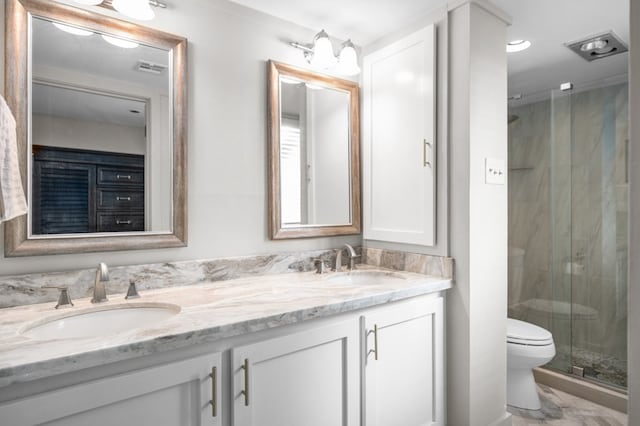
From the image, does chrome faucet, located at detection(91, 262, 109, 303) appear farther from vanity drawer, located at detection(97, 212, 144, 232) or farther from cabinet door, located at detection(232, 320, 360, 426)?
cabinet door, located at detection(232, 320, 360, 426)

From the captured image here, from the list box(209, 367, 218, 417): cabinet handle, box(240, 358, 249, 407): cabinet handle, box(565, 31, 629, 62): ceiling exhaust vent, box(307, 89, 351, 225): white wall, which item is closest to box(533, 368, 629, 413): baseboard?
box(307, 89, 351, 225): white wall

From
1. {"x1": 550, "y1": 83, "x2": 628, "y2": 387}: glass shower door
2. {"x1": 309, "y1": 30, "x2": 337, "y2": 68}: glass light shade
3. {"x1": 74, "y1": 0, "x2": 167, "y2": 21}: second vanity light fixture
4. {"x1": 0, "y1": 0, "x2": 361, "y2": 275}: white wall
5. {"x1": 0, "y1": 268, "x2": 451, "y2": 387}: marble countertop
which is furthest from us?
{"x1": 550, "y1": 83, "x2": 628, "y2": 387}: glass shower door

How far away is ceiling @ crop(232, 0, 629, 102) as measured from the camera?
1.84 metres

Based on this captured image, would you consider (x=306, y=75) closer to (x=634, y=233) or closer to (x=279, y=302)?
(x=279, y=302)

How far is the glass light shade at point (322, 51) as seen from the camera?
1.99m

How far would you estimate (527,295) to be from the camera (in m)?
3.08

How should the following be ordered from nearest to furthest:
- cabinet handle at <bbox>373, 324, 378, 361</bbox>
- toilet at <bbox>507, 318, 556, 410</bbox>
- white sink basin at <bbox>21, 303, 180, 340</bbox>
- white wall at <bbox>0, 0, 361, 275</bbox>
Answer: white sink basin at <bbox>21, 303, 180, 340</bbox>, cabinet handle at <bbox>373, 324, 378, 361</bbox>, white wall at <bbox>0, 0, 361, 275</bbox>, toilet at <bbox>507, 318, 556, 410</bbox>

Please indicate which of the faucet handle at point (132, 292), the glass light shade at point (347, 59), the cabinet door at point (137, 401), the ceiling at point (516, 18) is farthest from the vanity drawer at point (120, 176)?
the glass light shade at point (347, 59)

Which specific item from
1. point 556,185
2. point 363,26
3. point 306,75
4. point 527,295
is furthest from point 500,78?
point 527,295

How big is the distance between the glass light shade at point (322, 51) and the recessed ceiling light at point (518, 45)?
110 cm

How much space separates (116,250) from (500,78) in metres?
1.98

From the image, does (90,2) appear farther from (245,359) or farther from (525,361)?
(525,361)

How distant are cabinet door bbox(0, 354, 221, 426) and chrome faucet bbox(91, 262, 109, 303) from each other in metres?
0.49

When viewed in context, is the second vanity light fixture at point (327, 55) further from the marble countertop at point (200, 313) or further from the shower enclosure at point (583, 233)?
the shower enclosure at point (583, 233)
